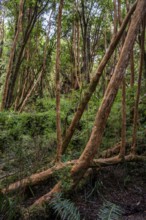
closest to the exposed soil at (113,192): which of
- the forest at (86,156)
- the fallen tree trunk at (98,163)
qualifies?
the forest at (86,156)

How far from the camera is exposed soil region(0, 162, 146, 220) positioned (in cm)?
333

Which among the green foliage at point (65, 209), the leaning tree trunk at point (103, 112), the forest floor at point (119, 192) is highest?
the leaning tree trunk at point (103, 112)

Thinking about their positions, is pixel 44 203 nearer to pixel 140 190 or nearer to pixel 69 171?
pixel 69 171

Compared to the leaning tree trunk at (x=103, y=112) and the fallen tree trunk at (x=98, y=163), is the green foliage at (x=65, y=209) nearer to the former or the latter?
the fallen tree trunk at (x=98, y=163)

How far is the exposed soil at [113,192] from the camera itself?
333 cm

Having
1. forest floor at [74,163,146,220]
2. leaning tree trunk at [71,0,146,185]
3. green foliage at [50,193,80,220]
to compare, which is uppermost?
leaning tree trunk at [71,0,146,185]

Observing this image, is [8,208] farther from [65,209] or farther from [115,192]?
[115,192]

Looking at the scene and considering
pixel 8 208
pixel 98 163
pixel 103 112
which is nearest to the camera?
pixel 8 208

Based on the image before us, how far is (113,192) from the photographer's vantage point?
3951 millimetres

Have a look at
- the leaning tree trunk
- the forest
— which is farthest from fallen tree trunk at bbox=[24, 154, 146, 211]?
the leaning tree trunk

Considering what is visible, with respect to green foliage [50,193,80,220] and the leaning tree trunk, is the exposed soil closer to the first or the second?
green foliage [50,193,80,220]

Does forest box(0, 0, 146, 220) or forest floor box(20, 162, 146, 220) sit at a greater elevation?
forest box(0, 0, 146, 220)

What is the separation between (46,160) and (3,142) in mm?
2243

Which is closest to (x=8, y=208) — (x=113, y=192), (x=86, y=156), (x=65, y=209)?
(x=65, y=209)
